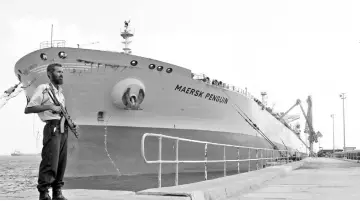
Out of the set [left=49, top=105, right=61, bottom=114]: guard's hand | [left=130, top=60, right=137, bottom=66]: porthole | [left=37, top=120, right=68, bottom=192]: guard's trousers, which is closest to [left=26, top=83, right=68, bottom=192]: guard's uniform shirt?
[left=37, top=120, right=68, bottom=192]: guard's trousers

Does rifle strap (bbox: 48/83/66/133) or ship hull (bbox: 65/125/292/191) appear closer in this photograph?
rifle strap (bbox: 48/83/66/133)

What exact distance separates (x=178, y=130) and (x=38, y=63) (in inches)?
266

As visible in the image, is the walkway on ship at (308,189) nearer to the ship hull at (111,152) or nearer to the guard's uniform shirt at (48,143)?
the guard's uniform shirt at (48,143)

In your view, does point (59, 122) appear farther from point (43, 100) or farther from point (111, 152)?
point (111, 152)

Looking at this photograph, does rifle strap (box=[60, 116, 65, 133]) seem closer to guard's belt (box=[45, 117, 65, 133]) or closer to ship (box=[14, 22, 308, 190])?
guard's belt (box=[45, 117, 65, 133])

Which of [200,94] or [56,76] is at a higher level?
[200,94]

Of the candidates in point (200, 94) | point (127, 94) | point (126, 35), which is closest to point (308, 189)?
point (127, 94)

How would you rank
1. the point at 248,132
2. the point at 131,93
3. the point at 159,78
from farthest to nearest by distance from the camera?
the point at 248,132 → the point at 159,78 → the point at 131,93

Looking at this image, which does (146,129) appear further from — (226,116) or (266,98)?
(266,98)

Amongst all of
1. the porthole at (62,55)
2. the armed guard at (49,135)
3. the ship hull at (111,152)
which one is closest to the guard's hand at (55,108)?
the armed guard at (49,135)

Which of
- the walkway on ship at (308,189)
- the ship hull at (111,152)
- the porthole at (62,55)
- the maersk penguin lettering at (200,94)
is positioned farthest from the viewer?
the maersk penguin lettering at (200,94)

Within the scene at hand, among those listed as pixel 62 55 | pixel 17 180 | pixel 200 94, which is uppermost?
pixel 62 55

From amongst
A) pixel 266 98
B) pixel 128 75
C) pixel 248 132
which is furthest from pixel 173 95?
pixel 266 98

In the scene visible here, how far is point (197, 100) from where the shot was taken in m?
20.2
